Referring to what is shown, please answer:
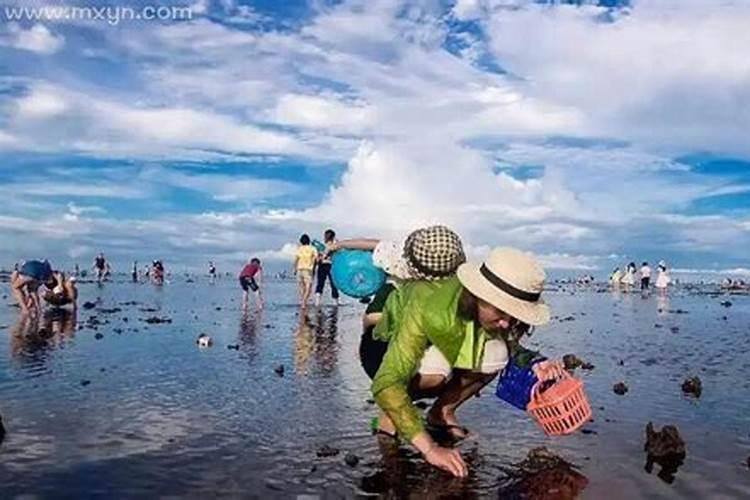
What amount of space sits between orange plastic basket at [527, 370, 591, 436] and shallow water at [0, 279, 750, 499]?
0.41m

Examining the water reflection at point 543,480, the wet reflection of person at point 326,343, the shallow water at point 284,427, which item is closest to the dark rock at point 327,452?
the shallow water at point 284,427

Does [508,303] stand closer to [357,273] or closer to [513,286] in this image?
[513,286]

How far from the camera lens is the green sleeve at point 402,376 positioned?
5.98 m

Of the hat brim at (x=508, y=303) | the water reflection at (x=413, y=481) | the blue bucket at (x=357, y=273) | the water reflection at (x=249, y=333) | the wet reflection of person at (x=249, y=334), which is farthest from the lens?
the wet reflection of person at (x=249, y=334)

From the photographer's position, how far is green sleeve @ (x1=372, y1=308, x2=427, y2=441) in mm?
5980

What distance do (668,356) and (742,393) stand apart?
185 inches

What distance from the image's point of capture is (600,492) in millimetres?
6504

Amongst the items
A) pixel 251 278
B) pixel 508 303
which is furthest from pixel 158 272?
pixel 508 303

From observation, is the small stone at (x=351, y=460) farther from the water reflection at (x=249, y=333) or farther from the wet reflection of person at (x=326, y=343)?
the water reflection at (x=249, y=333)

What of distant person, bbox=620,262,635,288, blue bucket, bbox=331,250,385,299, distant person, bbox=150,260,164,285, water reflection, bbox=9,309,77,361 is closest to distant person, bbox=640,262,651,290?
distant person, bbox=620,262,635,288

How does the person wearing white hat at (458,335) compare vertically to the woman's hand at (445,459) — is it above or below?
above

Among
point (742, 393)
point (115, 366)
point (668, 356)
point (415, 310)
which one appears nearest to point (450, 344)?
point (415, 310)

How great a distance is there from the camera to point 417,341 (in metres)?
6.38

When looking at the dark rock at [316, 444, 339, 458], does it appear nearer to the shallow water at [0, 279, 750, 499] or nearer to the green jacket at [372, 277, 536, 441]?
the shallow water at [0, 279, 750, 499]
